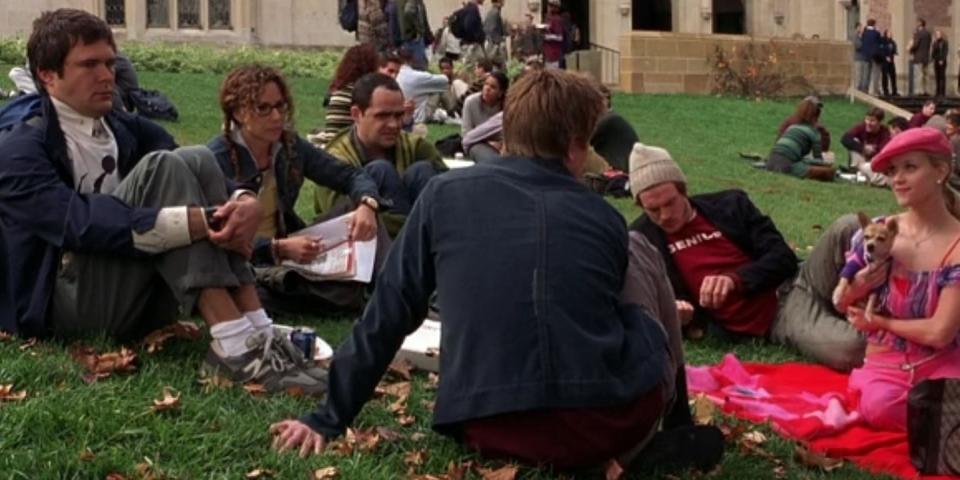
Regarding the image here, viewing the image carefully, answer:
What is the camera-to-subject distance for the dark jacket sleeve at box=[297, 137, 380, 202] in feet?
25.6

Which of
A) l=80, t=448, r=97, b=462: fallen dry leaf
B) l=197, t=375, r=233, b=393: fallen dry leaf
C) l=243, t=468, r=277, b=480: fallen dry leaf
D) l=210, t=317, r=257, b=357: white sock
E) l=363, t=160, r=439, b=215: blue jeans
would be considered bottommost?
l=243, t=468, r=277, b=480: fallen dry leaf

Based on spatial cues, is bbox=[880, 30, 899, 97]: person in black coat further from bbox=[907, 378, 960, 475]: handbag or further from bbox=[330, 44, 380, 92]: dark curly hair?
bbox=[907, 378, 960, 475]: handbag

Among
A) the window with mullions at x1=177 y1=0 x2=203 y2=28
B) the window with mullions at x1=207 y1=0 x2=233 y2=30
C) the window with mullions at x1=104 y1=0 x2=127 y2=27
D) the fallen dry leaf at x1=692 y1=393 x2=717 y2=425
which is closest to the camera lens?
the fallen dry leaf at x1=692 y1=393 x2=717 y2=425

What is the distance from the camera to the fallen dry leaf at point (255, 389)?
5.73 m

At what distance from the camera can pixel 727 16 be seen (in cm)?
4859

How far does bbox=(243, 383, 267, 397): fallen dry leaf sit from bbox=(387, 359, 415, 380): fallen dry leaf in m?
0.80

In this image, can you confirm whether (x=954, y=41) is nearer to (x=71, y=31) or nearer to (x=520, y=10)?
(x=520, y=10)

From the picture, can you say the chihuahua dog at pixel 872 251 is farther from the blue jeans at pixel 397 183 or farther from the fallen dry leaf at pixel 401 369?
the blue jeans at pixel 397 183

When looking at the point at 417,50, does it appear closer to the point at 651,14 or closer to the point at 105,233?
the point at 105,233

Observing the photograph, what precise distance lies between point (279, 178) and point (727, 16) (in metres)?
42.3

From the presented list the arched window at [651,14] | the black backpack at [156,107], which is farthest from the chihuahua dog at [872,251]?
the arched window at [651,14]

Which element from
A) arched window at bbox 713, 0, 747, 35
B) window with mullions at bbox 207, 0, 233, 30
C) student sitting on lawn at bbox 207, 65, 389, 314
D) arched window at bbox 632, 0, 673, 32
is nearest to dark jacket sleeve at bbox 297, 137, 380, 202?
student sitting on lawn at bbox 207, 65, 389, 314

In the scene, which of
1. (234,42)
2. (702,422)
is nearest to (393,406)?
(702,422)

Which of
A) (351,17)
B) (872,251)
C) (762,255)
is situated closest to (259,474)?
(872,251)
